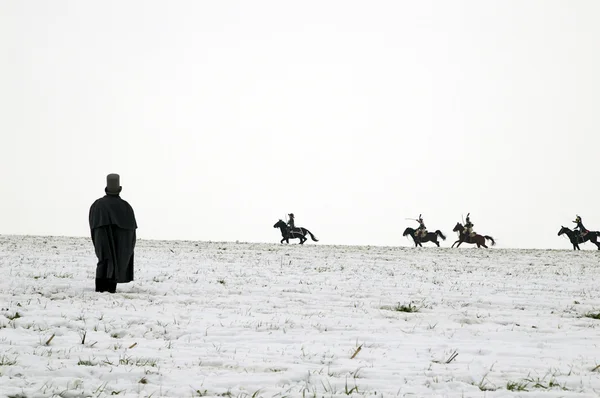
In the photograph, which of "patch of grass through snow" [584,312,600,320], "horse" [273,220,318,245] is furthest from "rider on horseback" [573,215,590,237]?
"patch of grass through snow" [584,312,600,320]

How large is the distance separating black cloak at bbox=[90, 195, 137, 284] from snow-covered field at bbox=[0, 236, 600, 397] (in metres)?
0.52

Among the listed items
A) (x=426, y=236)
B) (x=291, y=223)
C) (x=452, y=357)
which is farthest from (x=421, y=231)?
(x=452, y=357)

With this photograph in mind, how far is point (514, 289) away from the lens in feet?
48.9

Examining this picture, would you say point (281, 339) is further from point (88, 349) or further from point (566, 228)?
point (566, 228)

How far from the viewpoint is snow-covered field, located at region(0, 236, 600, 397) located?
5805 mm

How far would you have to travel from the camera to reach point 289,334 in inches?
332

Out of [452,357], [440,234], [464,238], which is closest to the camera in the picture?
[452,357]

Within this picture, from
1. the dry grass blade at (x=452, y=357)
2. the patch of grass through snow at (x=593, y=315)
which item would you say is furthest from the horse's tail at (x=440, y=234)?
the dry grass blade at (x=452, y=357)

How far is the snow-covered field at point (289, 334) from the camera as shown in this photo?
19.0ft

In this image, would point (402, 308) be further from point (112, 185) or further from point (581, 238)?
point (581, 238)

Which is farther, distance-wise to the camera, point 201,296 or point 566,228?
point 566,228

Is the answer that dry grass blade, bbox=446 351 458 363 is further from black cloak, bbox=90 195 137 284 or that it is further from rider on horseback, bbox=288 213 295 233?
rider on horseback, bbox=288 213 295 233

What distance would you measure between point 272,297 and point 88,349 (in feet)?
18.3

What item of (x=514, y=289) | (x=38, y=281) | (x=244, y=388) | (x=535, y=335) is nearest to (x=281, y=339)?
(x=244, y=388)
